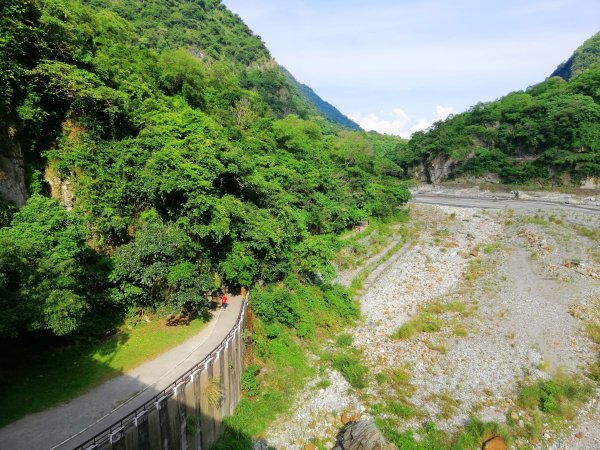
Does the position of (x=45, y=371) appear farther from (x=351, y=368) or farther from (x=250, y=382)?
(x=351, y=368)

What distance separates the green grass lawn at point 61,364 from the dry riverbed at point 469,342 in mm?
7229

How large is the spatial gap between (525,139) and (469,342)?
74735mm

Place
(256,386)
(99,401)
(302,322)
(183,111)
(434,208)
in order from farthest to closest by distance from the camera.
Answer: (434,208) < (302,322) < (183,111) < (256,386) < (99,401)

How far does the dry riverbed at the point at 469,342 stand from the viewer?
55.0ft

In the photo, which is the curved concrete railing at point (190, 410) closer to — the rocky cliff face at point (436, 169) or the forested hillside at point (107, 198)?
the forested hillside at point (107, 198)

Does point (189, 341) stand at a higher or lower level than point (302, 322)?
higher

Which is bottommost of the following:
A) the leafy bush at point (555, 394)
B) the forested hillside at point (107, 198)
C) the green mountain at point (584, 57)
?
the leafy bush at point (555, 394)

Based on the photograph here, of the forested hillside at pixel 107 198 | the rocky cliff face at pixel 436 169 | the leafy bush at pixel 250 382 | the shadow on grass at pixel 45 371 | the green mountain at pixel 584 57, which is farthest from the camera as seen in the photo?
the green mountain at pixel 584 57

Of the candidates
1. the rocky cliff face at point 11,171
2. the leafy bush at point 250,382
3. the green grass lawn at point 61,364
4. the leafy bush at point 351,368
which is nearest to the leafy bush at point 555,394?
the leafy bush at point 351,368

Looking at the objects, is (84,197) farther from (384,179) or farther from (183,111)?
(384,179)

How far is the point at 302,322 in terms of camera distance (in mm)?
23625

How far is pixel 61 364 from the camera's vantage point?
539 inches

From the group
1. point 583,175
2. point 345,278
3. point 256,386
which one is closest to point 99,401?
point 256,386

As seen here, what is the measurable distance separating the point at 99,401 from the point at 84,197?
9941mm
